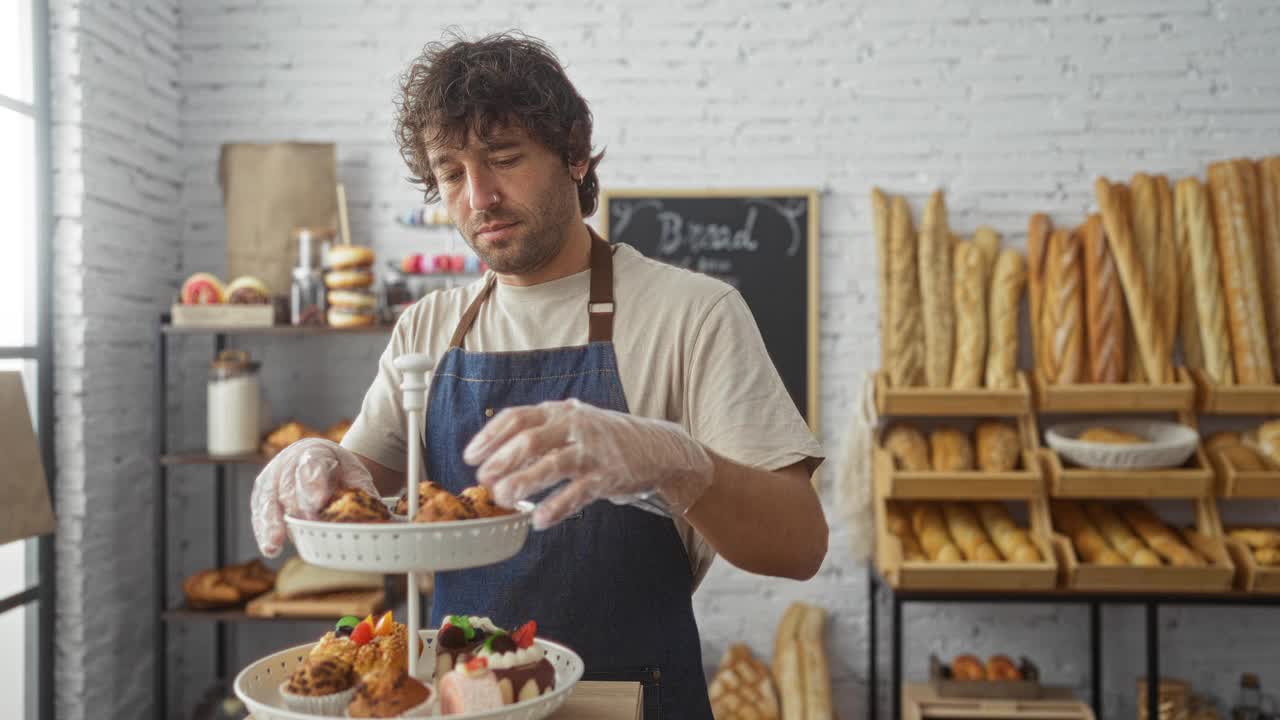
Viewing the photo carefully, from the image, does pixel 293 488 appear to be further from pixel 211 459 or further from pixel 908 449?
pixel 908 449

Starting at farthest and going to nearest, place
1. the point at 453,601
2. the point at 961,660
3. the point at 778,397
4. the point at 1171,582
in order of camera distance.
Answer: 1. the point at 961,660
2. the point at 1171,582
3. the point at 453,601
4. the point at 778,397

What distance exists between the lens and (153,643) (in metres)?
3.67

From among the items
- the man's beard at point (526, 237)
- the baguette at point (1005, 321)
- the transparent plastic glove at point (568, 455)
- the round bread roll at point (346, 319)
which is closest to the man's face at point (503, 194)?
the man's beard at point (526, 237)

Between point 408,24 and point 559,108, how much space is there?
8.39 ft

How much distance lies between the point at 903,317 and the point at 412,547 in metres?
2.83

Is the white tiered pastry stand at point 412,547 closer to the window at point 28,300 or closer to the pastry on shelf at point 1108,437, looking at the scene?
the window at point 28,300

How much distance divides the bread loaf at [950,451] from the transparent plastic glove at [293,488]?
2.49m

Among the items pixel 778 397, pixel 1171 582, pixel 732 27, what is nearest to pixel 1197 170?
pixel 1171 582

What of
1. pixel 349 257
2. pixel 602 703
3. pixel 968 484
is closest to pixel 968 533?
pixel 968 484

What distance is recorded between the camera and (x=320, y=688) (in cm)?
104

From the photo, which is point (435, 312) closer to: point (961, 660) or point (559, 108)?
point (559, 108)

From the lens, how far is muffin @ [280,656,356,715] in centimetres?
103

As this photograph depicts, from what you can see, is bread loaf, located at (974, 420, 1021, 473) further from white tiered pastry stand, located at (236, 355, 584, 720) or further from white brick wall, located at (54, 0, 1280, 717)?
white tiered pastry stand, located at (236, 355, 584, 720)

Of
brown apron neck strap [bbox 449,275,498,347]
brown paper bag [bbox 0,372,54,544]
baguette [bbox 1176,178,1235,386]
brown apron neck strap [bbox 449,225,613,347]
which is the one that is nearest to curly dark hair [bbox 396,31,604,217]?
brown apron neck strap [bbox 449,225,613,347]
